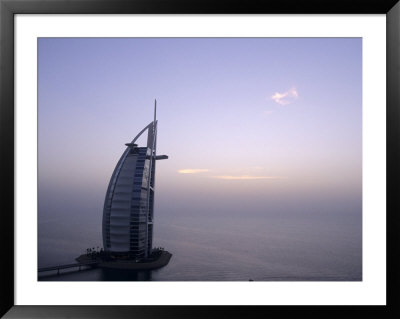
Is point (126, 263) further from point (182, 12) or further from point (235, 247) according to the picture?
point (182, 12)

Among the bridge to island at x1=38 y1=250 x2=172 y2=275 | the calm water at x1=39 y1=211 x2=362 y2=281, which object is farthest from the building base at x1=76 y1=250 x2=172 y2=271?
the calm water at x1=39 y1=211 x2=362 y2=281

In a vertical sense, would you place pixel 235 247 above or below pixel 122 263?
below

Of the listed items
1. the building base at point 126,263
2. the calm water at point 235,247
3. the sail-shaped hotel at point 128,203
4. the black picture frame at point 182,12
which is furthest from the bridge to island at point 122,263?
the black picture frame at point 182,12

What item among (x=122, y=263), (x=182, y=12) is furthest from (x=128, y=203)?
(x=182, y=12)

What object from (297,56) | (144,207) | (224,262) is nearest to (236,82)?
(297,56)

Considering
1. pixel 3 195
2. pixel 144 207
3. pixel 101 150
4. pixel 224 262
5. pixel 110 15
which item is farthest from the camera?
pixel 224 262

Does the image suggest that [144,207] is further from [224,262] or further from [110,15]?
[110,15]

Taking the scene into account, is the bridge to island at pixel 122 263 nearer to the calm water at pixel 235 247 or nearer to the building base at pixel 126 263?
the building base at pixel 126 263
